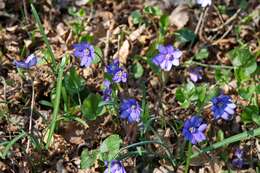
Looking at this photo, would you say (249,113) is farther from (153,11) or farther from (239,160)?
(153,11)

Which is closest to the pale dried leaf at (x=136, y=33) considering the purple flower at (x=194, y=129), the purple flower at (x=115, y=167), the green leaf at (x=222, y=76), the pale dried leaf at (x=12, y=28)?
the green leaf at (x=222, y=76)

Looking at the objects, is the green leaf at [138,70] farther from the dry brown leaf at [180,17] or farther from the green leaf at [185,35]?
the dry brown leaf at [180,17]

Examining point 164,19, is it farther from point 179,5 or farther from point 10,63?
point 10,63

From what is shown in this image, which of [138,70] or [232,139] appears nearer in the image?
[232,139]

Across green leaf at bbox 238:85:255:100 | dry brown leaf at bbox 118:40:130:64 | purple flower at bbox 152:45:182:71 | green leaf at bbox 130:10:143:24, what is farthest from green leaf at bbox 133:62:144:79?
green leaf at bbox 238:85:255:100

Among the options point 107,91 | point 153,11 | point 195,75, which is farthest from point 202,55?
point 107,91

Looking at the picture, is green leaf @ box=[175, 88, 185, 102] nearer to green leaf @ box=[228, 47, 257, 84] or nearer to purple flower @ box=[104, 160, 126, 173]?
green leaf @ box=[228, 47, 257, 84]

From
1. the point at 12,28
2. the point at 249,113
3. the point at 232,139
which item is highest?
the point at 12,28
